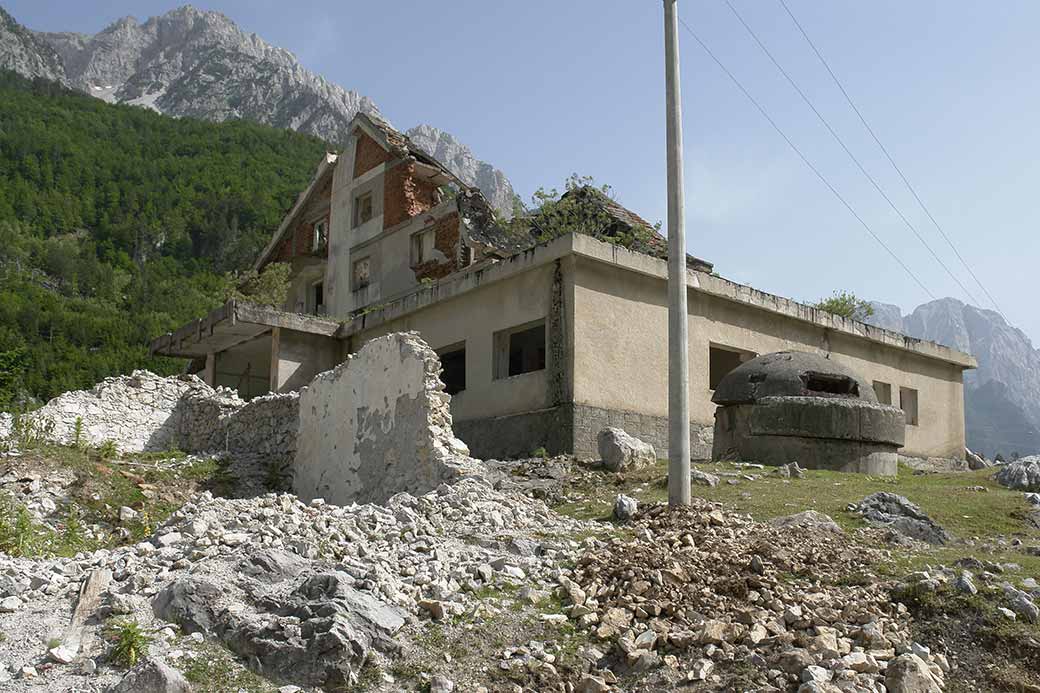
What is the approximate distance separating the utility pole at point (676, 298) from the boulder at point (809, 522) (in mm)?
998

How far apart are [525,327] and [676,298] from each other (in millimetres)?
7552

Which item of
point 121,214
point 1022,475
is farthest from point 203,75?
point 1022,475

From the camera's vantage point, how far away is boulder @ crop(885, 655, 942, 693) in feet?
19.2

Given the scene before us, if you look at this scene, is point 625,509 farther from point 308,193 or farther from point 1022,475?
point 308,193

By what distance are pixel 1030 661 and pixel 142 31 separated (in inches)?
7603

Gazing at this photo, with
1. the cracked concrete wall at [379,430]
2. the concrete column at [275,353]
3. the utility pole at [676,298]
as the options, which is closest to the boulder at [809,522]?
the utility pole at [676,298]

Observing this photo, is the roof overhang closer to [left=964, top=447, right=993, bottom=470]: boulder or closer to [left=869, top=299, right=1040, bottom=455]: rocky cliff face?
[left=964, top=447, right=993, bottom=470]: boulder

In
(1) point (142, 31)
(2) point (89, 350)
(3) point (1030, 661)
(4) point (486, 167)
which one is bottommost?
(3) point (1030, 661)

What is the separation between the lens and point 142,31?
176 metres

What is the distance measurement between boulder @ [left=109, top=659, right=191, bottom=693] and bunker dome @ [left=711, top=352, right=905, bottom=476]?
37.2ft

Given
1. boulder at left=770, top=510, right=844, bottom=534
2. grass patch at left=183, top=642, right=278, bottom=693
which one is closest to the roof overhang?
boulder at left=770, top=510, right=844, bottom=534

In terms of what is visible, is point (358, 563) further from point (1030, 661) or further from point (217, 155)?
point (217, 155)

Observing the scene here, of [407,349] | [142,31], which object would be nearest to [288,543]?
[407,349]

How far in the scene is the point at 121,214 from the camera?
7650 centimetres
